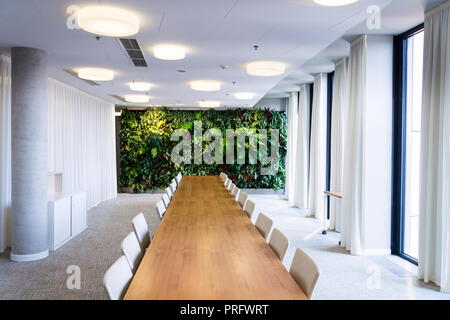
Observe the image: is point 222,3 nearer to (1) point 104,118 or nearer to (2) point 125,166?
(1) point 104,118

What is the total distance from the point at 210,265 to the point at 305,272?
1.99ft

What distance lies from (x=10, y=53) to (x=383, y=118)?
18.0 feet

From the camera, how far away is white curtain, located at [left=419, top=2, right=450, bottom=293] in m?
3.94

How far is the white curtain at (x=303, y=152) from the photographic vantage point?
9.52 m

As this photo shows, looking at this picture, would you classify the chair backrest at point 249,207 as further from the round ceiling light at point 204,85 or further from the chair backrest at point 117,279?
the round ceiling light at point 204,85

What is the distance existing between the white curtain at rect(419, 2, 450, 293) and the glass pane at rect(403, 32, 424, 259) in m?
0.88

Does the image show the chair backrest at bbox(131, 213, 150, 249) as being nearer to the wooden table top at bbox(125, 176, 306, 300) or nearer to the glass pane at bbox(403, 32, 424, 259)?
the wooden table top at bbox(125, 176, 306, 300)

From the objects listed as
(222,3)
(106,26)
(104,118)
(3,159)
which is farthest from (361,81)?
(104,118)

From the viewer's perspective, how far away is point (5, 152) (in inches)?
221

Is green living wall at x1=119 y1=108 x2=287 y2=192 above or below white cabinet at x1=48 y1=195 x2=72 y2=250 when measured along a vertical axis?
above

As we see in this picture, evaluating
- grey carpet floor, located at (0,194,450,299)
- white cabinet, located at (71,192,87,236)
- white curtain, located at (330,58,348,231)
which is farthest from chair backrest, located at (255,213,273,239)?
white cabinet, located at (71,192,87,236)

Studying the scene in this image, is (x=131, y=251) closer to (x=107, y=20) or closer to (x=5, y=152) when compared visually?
(x=107, y=20)

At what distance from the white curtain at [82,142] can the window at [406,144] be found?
5880mm

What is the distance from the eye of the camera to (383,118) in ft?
17.8
